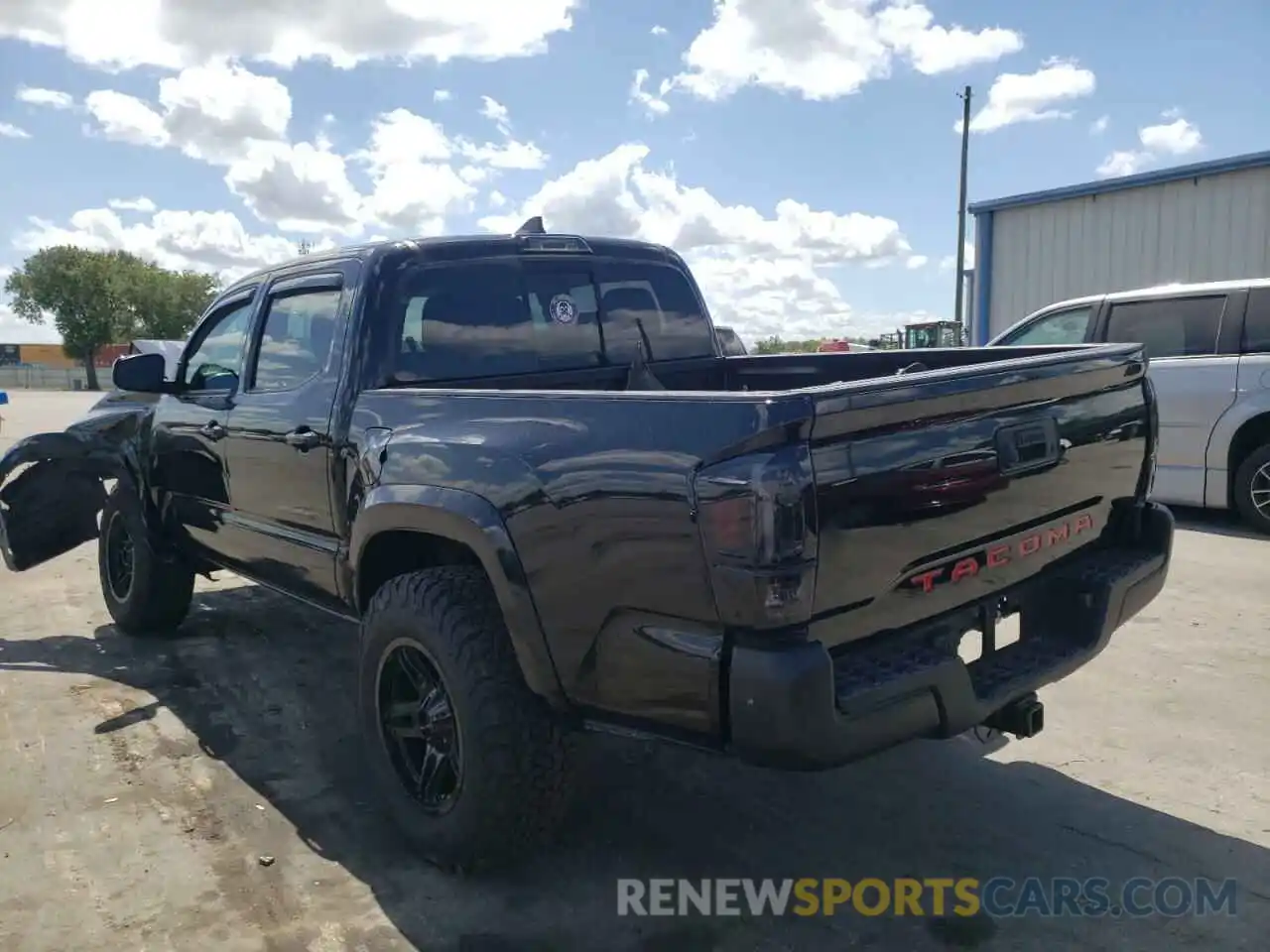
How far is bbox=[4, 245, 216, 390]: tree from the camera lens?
65.2 meters

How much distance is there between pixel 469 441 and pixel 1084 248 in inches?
568

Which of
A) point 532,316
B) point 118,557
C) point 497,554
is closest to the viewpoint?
point 497,554

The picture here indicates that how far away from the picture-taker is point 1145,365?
362 cm

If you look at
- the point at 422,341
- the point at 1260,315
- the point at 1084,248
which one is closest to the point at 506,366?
the point at 422,341

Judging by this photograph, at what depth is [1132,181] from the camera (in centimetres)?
1454

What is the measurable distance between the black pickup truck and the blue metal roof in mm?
11444

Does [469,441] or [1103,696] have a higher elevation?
[469,441]

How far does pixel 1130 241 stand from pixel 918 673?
46.6ft

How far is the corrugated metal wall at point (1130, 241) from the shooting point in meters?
13.4

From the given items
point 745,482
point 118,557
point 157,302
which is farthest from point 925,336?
point 157,302

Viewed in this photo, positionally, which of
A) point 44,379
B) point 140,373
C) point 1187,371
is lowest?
point 44,379

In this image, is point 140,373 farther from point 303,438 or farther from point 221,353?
point 303,438

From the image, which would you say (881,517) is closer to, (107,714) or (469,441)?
(469,441)

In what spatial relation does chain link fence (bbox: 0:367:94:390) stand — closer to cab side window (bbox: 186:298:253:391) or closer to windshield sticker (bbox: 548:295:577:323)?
cab side window (bbox: 186:298:253:391)
